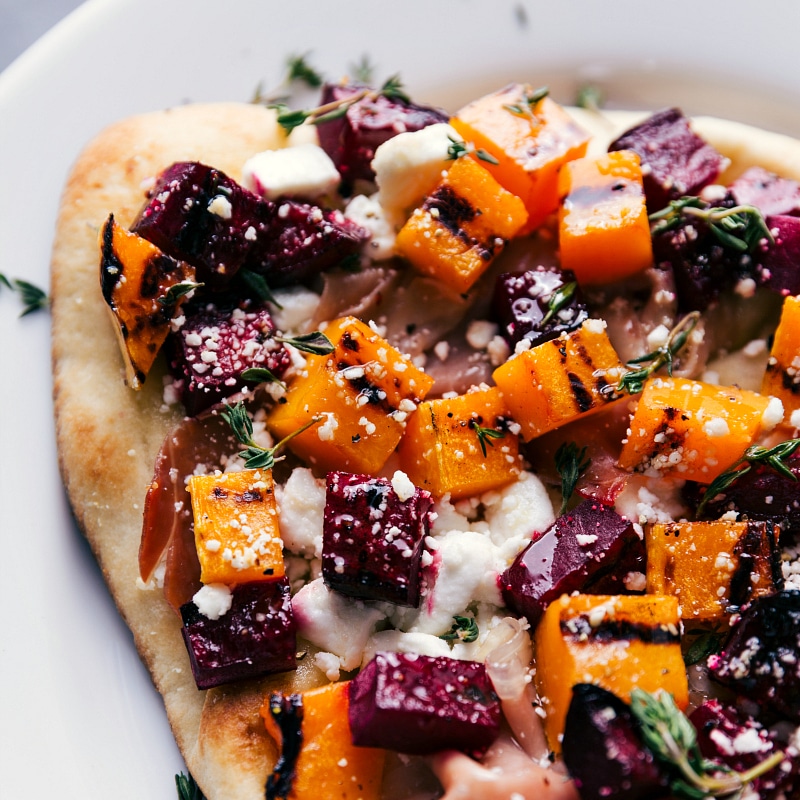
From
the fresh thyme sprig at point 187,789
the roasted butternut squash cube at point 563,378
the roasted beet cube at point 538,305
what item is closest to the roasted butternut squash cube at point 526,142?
the roasted beet cube at point 538,305

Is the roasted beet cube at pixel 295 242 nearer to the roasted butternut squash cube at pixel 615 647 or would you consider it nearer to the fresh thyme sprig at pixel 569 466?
the fresh thyme sprig at pixel 569 466

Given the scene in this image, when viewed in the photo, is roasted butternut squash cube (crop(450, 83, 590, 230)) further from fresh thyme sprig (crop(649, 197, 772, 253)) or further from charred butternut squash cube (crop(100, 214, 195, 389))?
charred butternut squash cube (crop(100, 214, 195, 389))

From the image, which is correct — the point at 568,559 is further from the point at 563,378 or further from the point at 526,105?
the point at 526,105

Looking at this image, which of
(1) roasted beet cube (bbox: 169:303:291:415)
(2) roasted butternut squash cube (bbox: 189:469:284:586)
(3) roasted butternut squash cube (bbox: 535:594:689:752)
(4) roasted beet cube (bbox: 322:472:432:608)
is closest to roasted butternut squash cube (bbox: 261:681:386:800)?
(4) roasted beet cube (bbox: 322:472:432:608)

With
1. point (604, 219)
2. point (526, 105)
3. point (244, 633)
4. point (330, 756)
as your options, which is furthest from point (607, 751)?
point (526, 105)

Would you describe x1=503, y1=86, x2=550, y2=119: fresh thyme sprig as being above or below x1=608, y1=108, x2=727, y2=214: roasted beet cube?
above

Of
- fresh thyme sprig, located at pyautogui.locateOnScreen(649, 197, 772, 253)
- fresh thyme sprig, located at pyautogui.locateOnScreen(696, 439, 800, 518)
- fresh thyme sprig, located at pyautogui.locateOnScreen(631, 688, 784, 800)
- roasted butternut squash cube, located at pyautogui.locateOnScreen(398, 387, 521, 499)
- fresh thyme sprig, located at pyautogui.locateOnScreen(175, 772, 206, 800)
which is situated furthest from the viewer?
fresh thyme sprig, located at pyautogui.locateOnScreen(649, 197, 772, 253)

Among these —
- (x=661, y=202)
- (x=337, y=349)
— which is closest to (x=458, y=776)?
(x=337, y=349)
